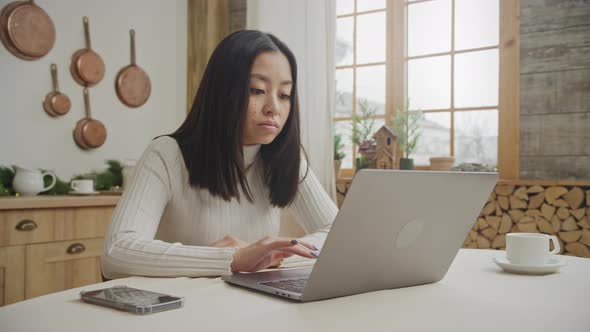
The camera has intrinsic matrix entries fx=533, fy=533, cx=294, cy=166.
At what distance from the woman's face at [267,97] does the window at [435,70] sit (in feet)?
6.30

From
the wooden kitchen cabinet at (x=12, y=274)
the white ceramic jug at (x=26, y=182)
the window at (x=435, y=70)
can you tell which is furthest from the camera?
the window at (x=435, y=70)

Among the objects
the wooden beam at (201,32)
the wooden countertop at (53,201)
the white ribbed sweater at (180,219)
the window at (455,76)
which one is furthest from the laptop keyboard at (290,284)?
the wooden beam at (201,32)

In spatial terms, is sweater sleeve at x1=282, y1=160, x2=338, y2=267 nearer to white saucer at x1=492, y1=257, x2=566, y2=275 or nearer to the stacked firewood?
white saucer at x1=492, y1=257, x2=566, y2=275

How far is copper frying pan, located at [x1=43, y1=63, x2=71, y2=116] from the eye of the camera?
2869mm

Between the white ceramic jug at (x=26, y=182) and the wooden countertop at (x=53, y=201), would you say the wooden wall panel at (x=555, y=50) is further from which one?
the white ceramic jug at (x=26, y=182)

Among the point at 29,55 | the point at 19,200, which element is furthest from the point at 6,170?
the point at 29,55

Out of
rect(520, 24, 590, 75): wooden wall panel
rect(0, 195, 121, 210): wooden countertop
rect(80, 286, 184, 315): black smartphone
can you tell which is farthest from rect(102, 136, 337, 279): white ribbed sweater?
rect(520, 24, 590, 75): wooden wall panel

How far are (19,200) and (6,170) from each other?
0.41m

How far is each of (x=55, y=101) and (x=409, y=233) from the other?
254 cm

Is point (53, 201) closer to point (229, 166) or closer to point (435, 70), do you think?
point (229, 166)

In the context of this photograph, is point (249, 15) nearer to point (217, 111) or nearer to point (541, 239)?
point (217, 111)

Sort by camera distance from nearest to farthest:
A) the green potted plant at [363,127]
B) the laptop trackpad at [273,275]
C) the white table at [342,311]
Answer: the white table at [342,311], the laptop trackpad at [273,275], the green potted plant at [363,127]

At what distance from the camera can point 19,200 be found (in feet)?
7.32

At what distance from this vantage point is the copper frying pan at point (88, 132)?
3018 millimetres
